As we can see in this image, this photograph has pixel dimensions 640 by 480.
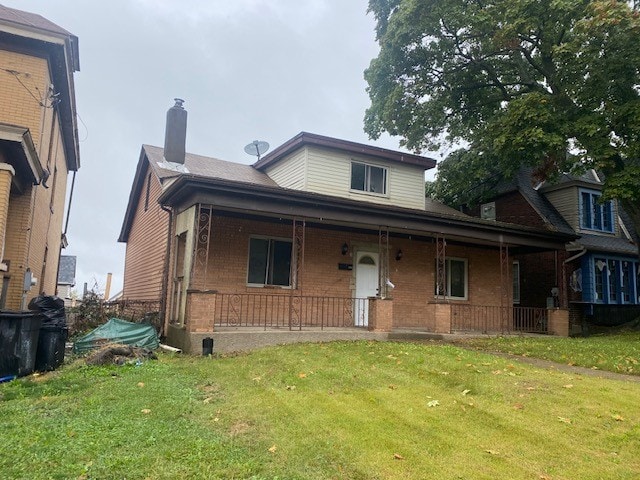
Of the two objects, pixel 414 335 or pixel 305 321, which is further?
pixel 305 321

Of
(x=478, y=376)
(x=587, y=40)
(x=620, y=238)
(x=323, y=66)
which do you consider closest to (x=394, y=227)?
(x=478, y=376)

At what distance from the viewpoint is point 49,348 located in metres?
8.07

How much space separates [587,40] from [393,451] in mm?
14776

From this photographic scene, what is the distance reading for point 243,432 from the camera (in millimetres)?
4645

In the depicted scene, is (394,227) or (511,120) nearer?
(394,227)

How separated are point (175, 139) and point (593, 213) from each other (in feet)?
56.2

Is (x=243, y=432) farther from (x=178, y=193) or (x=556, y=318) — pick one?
(x=556, y=318)

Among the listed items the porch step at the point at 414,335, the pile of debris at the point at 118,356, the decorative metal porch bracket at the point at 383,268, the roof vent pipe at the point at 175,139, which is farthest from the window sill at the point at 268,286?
the roof vent pipe at the point at 175,139

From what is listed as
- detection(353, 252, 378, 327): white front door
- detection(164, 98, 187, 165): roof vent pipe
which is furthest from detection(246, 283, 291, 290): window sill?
detection(164, 98, 187, 165): roof vent pipe

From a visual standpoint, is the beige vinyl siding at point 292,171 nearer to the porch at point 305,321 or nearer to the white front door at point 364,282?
the white front door at point 364,282

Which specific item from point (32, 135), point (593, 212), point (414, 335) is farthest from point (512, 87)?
point (32, 135)

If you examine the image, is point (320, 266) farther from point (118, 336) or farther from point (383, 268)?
point (118, 336)

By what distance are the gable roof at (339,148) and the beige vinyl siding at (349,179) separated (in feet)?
0.70

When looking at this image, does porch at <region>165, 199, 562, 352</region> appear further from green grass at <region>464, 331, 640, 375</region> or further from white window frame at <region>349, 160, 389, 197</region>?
green grass at <region>464, 331, 640, 375</region>
